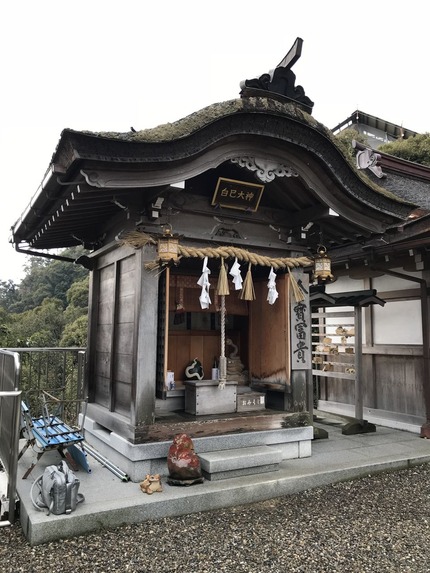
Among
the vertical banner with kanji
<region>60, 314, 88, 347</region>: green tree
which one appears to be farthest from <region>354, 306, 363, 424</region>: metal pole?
<region>60, 314, 88, 347</region>: green tree

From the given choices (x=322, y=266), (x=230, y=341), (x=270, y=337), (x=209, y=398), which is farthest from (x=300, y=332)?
(x=209, y=398)

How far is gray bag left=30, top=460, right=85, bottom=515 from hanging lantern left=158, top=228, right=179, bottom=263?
256 cm

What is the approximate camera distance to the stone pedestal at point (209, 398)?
588 cm

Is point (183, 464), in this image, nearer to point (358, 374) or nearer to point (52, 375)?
point (358, 374)

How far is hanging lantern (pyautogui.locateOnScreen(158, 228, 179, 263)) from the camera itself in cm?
506

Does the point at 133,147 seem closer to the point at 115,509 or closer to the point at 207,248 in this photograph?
the point at 207,248

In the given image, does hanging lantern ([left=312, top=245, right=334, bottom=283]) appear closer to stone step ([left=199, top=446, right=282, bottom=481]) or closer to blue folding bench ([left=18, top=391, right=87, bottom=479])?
stone step ([left=199, top=446, right=282, bottom=481])

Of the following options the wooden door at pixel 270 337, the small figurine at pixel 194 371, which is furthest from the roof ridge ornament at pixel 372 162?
the small figurine at pixel 194 371

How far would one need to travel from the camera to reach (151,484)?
4613mm

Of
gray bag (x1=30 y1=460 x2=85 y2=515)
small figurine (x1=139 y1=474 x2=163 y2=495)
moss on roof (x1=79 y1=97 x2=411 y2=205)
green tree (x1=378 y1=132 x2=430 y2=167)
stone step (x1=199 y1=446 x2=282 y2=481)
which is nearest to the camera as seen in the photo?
gray bag (x1=30 y1=460 x2=85 y2=515)

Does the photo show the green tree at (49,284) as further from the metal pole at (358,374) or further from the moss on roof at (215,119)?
the moss on roof at (215,119)

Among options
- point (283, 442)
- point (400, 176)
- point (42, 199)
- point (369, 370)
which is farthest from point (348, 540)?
point (400, 176)

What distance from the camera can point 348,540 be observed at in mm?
3957

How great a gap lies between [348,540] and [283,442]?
83.5 inches
